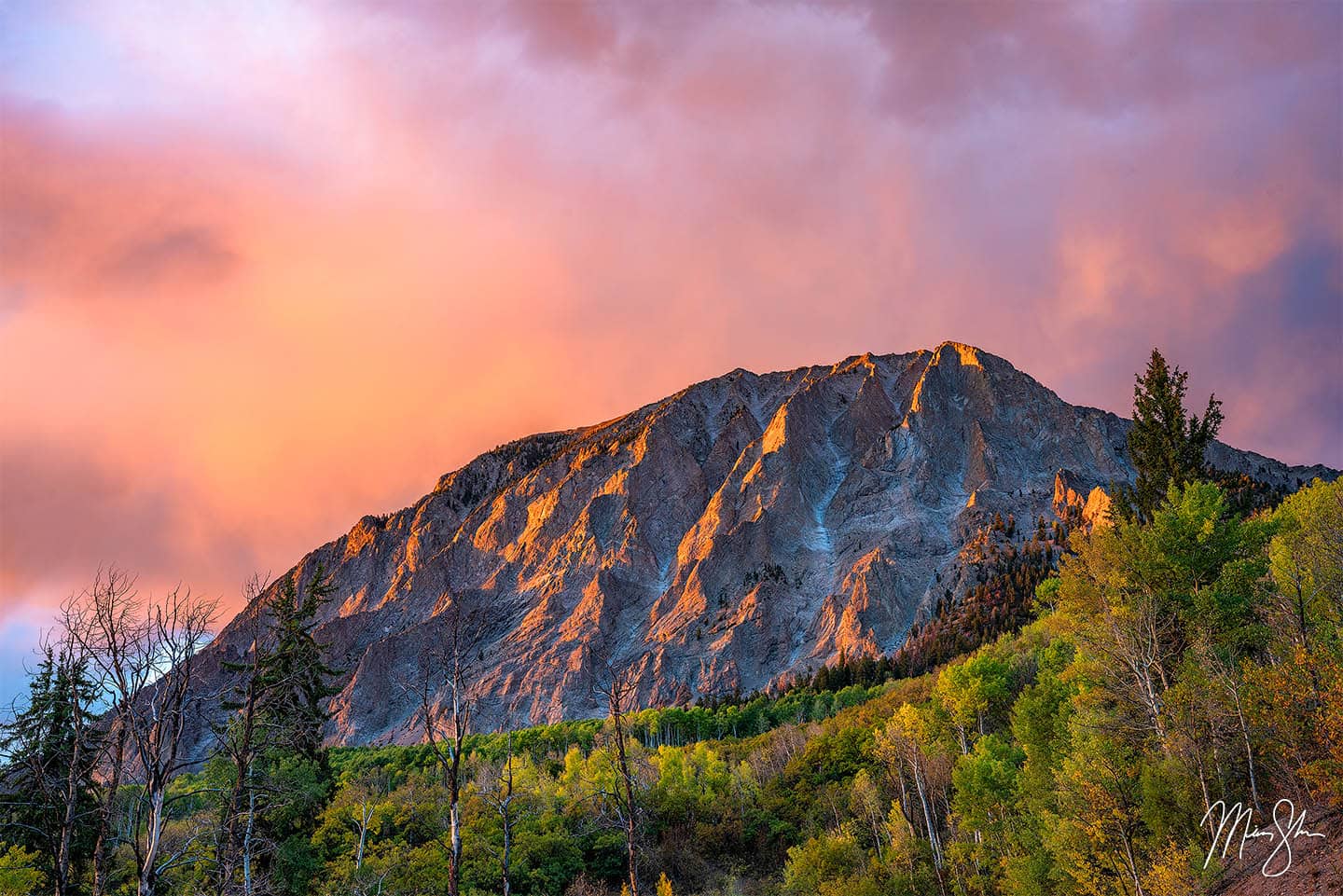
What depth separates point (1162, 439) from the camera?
44.2 m

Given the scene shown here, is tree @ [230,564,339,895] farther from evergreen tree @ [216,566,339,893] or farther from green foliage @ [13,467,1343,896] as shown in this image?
green foliage @ [13,467,1343,896]

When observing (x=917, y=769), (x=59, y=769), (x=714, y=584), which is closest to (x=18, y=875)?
(x=59, y=769)

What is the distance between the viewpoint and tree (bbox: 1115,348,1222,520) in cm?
4331

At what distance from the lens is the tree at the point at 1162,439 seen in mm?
43312

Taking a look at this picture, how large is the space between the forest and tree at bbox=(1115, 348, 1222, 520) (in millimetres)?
111

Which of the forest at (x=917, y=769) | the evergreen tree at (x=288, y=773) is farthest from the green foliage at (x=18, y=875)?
the evergreen tree at (x=288, y=773)

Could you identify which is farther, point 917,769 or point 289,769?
point 917,769

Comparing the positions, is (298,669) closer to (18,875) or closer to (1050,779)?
(18,875)
